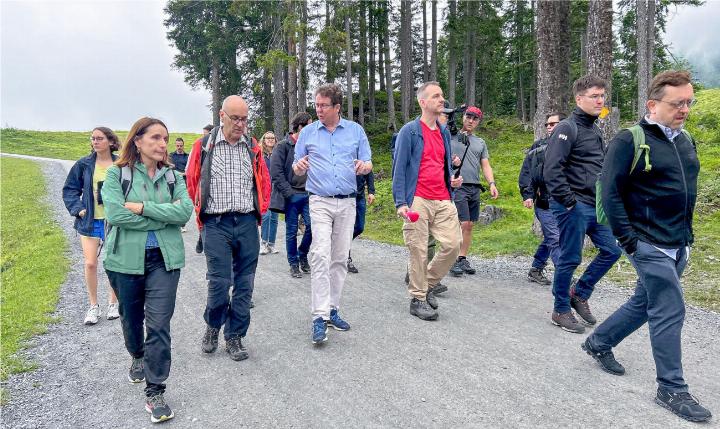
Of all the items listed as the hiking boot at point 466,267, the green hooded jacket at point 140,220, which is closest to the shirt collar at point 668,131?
the green hooded jacket at point 140,220

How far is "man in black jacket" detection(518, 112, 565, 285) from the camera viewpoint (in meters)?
6.06

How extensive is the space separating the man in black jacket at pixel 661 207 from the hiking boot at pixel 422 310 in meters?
2.17

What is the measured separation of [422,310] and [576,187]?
2020 mm

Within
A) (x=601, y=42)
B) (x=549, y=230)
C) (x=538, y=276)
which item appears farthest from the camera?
(x=601, y=42)

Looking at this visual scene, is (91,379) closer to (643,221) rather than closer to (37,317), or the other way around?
(37,317)

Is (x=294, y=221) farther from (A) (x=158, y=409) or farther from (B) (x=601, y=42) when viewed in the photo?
(B) (x=601, y=42)

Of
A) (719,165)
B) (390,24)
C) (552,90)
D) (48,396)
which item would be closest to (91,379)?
(48,396)

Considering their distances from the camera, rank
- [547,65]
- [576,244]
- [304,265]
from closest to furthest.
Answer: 1. [576,244]
2. [304,265]
3. [547,65]

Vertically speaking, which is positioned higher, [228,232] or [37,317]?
[228,232]

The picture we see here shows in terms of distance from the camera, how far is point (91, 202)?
5.63 m

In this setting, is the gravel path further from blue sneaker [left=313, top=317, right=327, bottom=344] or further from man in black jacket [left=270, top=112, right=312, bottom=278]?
man in black jacket [left=270, top=112, right=312, bottom=278]

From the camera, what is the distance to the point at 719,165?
13.4 metres

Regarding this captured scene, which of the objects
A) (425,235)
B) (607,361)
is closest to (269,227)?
(425,235)

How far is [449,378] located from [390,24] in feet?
114
